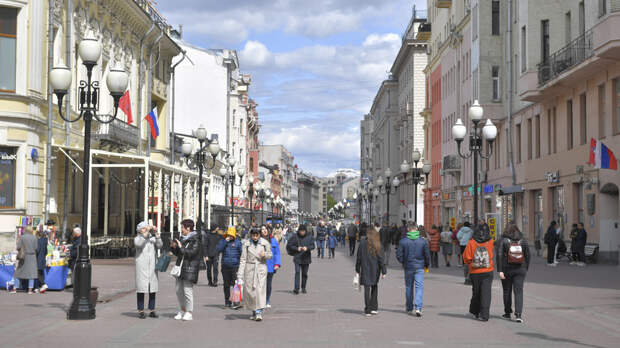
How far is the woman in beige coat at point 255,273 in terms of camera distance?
15039 mm

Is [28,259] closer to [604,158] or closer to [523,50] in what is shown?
[604,158]

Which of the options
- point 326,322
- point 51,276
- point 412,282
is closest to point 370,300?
point 412,282

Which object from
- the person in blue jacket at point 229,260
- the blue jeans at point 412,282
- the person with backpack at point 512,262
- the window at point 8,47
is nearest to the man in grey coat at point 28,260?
the person in blue jacket at point 229,260

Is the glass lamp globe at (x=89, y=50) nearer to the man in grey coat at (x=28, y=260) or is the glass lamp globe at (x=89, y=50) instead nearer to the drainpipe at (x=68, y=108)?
the man in grey coat at (x=28, y=260)

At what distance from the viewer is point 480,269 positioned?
15133mm

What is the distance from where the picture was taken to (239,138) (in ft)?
313

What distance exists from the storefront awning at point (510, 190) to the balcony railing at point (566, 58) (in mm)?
6683

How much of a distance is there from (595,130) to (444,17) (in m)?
36.8

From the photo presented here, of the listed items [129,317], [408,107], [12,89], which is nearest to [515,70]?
[12,89]

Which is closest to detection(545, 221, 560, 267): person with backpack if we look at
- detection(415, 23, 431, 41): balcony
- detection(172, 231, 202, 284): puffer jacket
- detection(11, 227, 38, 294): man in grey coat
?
detection(11, 227, 38, 294): man in grey coat

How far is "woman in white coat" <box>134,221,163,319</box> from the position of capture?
49.4 feet

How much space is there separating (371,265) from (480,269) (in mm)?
1969

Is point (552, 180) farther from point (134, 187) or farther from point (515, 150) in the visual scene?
point (134, 187)

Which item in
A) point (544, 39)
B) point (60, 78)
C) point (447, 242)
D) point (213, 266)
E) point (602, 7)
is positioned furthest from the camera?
point (544, 39)
